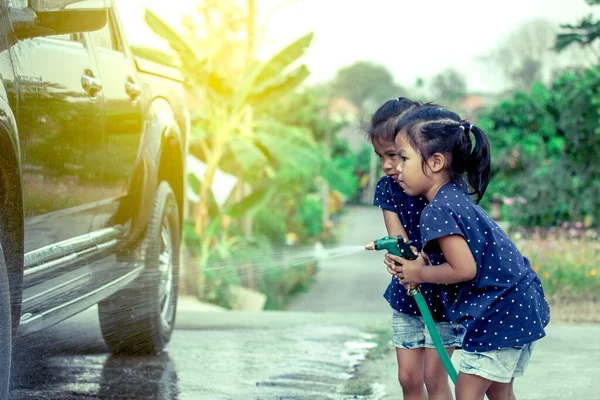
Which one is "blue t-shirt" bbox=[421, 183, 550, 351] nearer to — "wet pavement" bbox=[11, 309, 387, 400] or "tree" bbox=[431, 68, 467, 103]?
"wet pavement" bbox=[11, 309, 387, 400]

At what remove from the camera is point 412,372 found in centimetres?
344

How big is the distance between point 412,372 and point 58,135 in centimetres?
151

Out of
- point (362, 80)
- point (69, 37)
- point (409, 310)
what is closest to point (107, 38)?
point (69, 37)

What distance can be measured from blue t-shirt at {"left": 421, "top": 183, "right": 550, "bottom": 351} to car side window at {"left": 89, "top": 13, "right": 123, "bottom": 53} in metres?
1.98

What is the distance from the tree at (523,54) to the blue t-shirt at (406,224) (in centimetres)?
2799

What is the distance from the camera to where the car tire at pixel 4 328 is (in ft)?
9.59

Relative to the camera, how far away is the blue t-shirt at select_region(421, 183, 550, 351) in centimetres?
296

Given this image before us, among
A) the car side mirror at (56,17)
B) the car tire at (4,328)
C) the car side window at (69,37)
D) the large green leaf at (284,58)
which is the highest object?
the car side mirror at (56,17)

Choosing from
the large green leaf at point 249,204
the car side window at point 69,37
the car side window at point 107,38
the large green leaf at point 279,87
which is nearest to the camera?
the car side window at point 69,37

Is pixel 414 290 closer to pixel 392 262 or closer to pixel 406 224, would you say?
pixel 392 262

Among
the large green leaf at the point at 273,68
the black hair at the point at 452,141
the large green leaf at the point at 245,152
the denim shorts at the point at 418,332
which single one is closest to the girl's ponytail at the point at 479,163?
the black hair at the point at 452,141

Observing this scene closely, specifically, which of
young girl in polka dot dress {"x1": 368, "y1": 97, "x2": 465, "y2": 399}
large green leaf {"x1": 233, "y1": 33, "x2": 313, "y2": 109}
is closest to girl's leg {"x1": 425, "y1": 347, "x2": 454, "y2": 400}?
young girl in polka dot dress {"x1": 368, "y1": 97, "x2": 465, "y2": 399}

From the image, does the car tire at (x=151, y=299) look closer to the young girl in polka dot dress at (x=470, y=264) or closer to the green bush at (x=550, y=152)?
the young girl in polka dot dress at (x=470, y=264)

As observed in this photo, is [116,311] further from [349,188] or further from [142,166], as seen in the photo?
[349,188]
